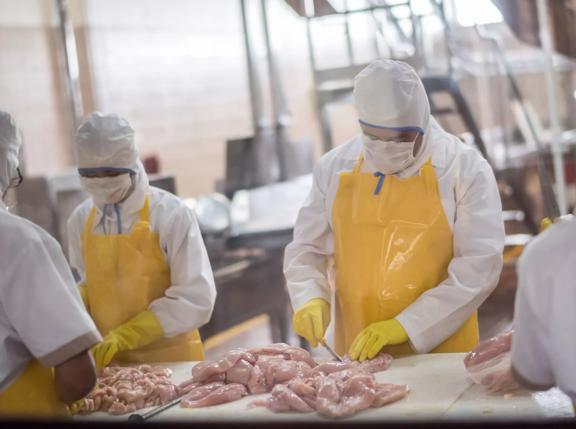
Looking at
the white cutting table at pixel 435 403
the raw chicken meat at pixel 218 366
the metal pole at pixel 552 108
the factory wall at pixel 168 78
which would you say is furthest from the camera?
the factory wall at pixel 168 78

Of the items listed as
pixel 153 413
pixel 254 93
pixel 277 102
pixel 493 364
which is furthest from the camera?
pixel 254 93

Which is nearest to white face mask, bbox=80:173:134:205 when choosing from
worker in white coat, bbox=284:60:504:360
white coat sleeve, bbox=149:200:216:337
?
white coat sleeve, bbox=149:200:216:337

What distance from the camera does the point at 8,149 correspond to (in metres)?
1.94

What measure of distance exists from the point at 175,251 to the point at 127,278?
0.14m

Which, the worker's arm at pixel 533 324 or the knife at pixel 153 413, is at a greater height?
the worker's arm at pixel 533 324

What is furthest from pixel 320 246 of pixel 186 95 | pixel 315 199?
pixel 186 95

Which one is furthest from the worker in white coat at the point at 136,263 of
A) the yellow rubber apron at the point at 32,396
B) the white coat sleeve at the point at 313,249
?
the yellow rubber apron at the point at 32,396

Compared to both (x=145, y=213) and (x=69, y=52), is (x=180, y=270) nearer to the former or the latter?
(x=145, y=213)

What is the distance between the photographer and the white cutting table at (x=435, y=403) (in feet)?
5.64

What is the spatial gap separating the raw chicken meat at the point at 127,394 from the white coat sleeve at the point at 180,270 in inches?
7.5

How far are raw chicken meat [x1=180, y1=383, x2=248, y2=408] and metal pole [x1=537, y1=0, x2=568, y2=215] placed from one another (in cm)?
115

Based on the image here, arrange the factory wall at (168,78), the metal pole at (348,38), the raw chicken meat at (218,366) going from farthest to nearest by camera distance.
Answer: the factory wall at (168,78)
the metal pole at (348,38)
the raw chicken meat at (218,366)

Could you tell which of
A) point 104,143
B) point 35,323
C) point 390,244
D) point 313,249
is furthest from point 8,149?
point 390,244

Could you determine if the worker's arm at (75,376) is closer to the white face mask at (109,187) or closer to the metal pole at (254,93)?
the white face mask at (109,187)
